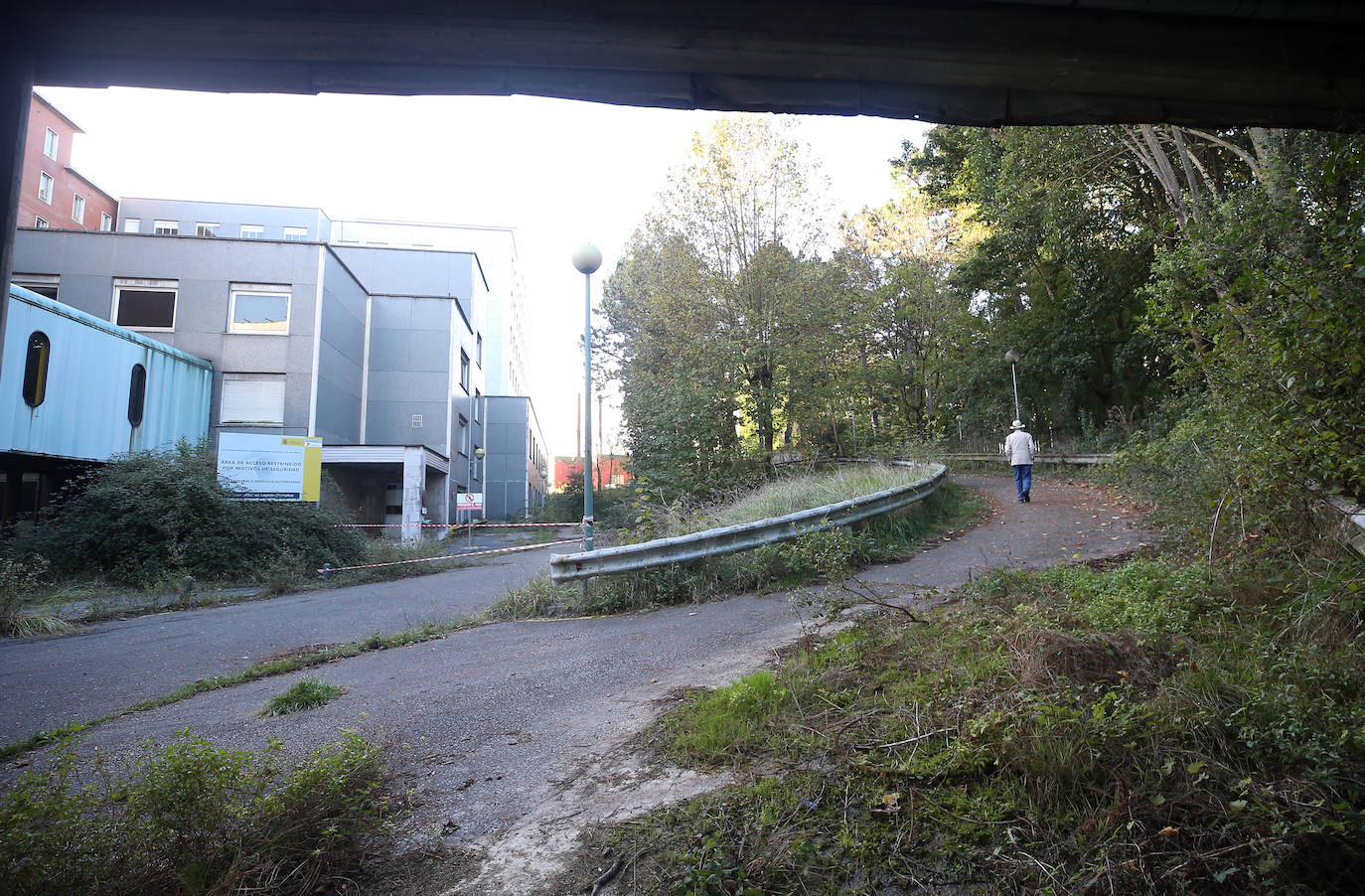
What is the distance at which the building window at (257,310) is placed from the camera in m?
25.1

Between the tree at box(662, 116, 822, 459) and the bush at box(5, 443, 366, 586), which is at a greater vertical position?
the tree at box(662, 116, 822, 459)

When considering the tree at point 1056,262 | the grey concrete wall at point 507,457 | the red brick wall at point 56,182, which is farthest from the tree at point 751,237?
the red brick wall at point 56,182

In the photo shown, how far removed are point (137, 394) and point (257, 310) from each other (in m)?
5.69

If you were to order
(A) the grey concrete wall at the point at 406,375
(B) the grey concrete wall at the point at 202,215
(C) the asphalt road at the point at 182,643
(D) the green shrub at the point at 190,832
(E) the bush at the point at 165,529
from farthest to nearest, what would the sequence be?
(B) the grey concrete wall at the point at 202,215 → (A) the grey concrete wall at the point at 406,375 → (E) the bush at the point at 165,529 → (C) the asphalt road at the point at 182,643 → (D) the green shrub at the point at 190,832

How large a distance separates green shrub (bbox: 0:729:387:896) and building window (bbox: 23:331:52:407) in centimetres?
1898

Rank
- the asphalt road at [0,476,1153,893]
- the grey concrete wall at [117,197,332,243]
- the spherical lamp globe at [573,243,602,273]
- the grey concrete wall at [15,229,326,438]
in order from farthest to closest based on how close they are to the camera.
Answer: the grey concrete wall at [117,197,332,243]
the grey concrete wall at [15,229,326,438]
the spherical lamp globe at [573,243,602,273]
the asphalt road at [0,476,1153,893]

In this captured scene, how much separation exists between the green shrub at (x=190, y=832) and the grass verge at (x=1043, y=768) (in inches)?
43.2

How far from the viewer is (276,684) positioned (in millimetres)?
6152

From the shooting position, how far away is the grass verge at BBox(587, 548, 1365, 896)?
2506mm

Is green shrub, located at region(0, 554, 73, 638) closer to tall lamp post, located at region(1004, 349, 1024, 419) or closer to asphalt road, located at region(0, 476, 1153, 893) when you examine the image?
asphalt road, located at region(0, 476, 1153, 893)

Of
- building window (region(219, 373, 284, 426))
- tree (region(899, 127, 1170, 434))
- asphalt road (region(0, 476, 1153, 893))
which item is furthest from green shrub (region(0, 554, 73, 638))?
tree (region(899, 127, 1170, 434))

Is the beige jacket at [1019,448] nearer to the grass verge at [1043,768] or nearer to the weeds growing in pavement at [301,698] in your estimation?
the grass verge at [1043,768]

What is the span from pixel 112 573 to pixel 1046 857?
1745 cm

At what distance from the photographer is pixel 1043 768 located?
285 centimetres
